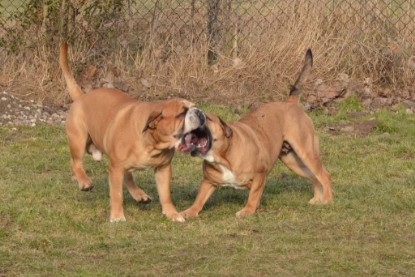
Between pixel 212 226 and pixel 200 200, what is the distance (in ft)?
2.14

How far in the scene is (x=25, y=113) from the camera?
12.4 meters

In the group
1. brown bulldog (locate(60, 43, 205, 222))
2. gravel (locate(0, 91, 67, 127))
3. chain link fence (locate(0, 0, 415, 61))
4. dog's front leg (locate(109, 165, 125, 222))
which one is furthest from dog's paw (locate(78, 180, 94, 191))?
chain link fence (locate(0, 0, 415, 61))

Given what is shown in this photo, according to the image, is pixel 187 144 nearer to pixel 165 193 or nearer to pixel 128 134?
pixel 128 134

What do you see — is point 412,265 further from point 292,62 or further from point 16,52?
point 16,52

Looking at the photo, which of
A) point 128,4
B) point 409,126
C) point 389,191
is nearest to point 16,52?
point 128,4

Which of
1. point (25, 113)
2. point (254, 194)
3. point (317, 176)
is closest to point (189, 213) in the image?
point (254, 194)

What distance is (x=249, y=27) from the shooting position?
46.2 ft

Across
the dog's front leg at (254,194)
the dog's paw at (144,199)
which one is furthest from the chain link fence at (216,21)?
the dog's front leg at (254,194)

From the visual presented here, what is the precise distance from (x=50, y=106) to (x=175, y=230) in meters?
5.81

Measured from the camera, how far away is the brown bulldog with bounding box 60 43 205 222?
24.5 feet

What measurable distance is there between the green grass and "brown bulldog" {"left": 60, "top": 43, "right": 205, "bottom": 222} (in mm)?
196

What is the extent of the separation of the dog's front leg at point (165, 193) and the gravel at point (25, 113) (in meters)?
4.42

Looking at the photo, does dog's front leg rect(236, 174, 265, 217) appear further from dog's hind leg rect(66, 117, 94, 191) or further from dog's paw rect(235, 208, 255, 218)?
dog's hind leg rect(66, 117, 94, 191)

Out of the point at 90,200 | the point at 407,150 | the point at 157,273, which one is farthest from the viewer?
the point at 407,150
